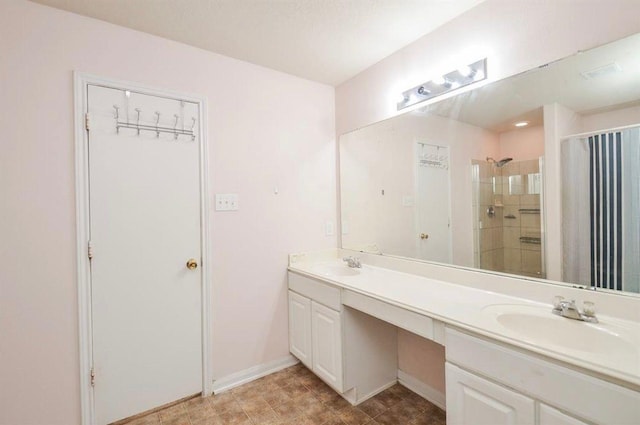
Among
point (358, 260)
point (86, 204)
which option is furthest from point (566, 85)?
point (86, 204)

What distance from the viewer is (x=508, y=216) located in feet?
5.33

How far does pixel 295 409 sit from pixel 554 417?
1.46m

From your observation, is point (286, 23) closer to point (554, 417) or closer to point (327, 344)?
point (327, 344)

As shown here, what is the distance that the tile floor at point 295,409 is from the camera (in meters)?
1.82

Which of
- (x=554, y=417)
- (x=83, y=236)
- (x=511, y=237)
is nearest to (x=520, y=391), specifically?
(x=554, y=417)

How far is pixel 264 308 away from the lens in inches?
93.6

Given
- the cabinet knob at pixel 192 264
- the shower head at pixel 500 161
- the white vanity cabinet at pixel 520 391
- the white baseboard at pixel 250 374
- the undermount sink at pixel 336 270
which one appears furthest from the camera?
the undermount sink at pixel 336 270

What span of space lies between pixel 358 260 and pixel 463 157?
3.66 feet

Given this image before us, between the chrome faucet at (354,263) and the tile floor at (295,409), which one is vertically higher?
the chrome faucet at (354,263)

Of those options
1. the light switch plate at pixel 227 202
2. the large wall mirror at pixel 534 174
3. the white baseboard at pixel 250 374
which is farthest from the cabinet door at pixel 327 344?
the light switch plate at pixel 227 202

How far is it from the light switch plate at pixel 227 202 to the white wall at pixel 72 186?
0.15 ft

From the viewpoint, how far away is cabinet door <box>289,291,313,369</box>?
2230mm

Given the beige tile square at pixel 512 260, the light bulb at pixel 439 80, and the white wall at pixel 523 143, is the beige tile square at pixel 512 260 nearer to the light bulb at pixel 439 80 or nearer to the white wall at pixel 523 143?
the white wall at pixel 523 143

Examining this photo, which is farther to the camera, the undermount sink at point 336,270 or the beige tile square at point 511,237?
the undermount sink at point 336,270
